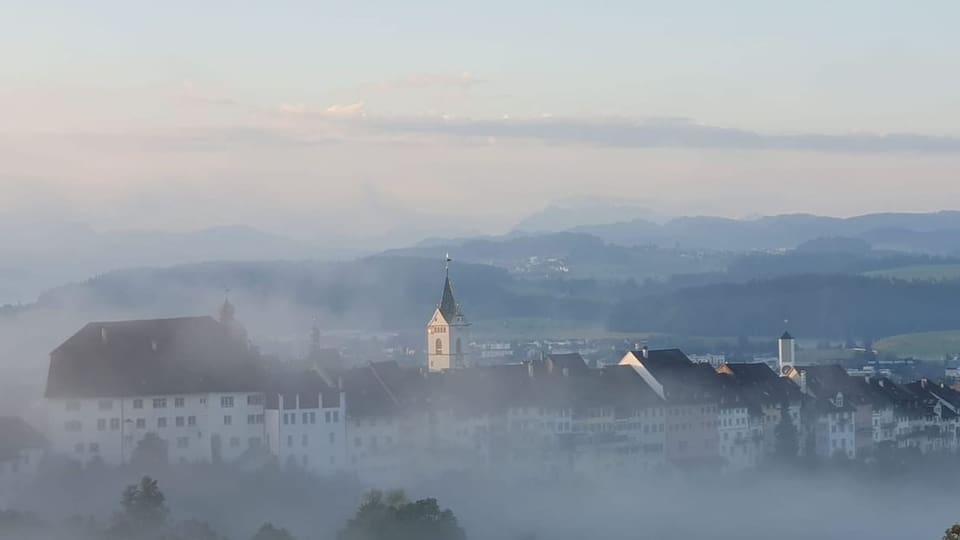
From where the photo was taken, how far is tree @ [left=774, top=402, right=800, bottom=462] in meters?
104

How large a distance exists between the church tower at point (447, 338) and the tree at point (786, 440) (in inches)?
597

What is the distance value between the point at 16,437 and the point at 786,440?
4064cm

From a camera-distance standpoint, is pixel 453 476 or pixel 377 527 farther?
pixel 453 476

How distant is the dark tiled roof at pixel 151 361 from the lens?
8138cm

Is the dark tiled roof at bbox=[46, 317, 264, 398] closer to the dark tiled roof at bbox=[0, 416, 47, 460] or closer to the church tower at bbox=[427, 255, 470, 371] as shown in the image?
the dark tiled roof at bbox=[0, 416, 47, 460]

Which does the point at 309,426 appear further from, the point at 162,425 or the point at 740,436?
the point at 740,436

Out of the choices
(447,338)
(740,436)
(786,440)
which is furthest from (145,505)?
(786,440)

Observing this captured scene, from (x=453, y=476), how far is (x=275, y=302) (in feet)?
159

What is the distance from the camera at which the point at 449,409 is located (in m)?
91.7

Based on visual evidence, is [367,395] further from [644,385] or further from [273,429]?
[644,385]

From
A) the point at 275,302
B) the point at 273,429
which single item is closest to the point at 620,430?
the point at 273,429

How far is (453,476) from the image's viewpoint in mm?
87688

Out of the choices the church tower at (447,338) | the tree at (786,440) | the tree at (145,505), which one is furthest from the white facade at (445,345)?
the tree at (145,505)

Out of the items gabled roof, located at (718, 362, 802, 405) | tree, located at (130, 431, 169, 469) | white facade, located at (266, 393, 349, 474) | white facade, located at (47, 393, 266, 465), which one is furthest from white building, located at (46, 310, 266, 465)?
gabled roof, located at (718, 362, 802, 405)
